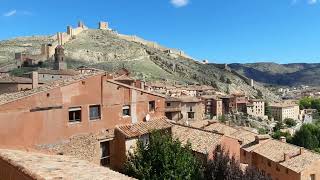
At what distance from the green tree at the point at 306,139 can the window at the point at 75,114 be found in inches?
3129

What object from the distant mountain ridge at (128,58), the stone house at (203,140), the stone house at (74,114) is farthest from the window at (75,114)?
the distant mountain ridge at (128,58)

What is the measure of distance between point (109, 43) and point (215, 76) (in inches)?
1998

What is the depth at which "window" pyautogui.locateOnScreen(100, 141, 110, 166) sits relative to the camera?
70.6ft

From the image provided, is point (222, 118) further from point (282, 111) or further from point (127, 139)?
point (127, 139)

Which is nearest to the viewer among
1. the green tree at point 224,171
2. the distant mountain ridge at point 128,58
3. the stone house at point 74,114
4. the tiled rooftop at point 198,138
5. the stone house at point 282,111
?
the stone house at point 74,114

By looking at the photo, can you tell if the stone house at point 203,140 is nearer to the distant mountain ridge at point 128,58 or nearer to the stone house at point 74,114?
the stone house at point 74,114

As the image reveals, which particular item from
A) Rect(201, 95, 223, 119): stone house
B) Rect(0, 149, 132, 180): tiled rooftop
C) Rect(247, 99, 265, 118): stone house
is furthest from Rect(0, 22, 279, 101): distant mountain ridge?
Rect(0, 149, 132, 180): tiled rooftop

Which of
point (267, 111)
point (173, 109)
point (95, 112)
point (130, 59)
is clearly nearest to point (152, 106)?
point (95, 112)

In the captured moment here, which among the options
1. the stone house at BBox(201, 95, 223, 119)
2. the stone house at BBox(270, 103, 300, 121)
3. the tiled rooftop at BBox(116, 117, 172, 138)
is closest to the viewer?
the tiled rooftop at BBox(116, 117, 172, 138)

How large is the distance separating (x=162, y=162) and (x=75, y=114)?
5040 millimetres

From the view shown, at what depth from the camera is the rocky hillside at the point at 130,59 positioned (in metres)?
153

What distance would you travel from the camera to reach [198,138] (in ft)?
82.4

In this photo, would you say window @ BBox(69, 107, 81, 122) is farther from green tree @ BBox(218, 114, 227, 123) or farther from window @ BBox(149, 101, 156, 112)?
green tree @ BBox(218, 114, 227, 123)

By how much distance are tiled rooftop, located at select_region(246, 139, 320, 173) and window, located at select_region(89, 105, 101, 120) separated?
820 inches
